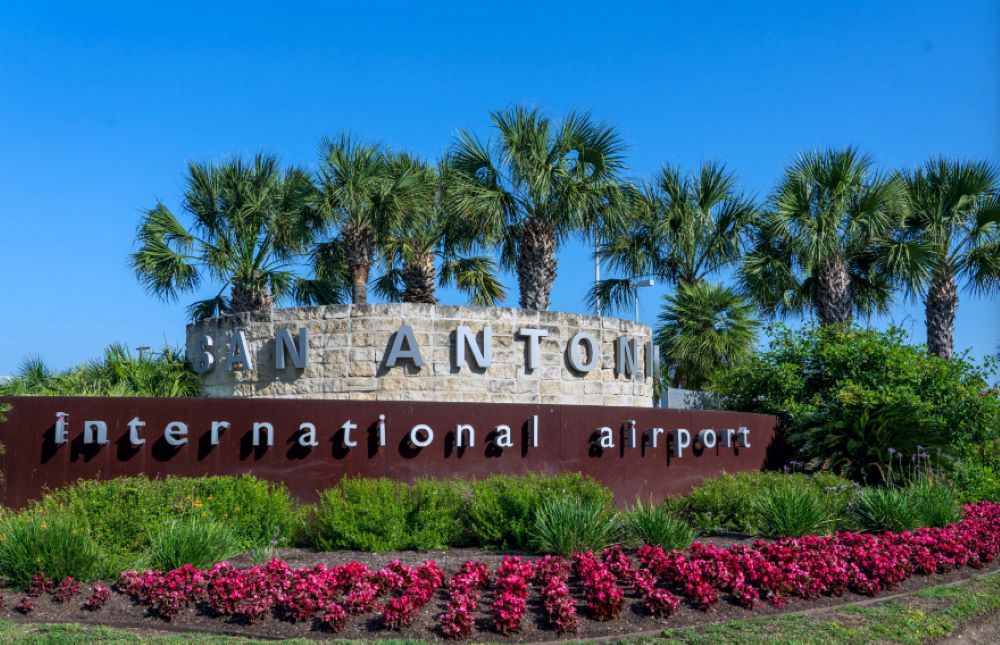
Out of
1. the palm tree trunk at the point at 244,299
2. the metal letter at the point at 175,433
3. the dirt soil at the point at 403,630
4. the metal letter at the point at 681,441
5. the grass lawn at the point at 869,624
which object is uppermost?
the palm tree trunk at the point at 244,299

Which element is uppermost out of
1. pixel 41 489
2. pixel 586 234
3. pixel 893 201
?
pixel 893 201

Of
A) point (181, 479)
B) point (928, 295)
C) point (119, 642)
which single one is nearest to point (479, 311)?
point (181, 479)

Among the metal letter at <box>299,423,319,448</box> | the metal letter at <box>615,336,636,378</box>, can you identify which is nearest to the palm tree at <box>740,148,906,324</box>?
the metal letter at <box>615,336,636,378</box>

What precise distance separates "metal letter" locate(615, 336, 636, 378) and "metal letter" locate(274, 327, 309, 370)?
18.3 feet

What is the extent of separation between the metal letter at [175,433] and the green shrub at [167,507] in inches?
20.9

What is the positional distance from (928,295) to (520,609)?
22692 mm

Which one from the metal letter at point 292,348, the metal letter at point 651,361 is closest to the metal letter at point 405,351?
the metal letter at point 292,348

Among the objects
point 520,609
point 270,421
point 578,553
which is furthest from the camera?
point 270,421

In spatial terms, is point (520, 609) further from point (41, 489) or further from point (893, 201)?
point (893, 201)

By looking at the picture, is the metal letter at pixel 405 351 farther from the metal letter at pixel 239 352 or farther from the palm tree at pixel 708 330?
the palm tree at pixel 708 330

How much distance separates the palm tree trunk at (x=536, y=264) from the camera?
→ 20250 millimetres

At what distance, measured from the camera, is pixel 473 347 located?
52.2ft

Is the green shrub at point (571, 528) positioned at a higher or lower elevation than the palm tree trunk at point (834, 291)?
lower

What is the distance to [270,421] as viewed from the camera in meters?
12.9
